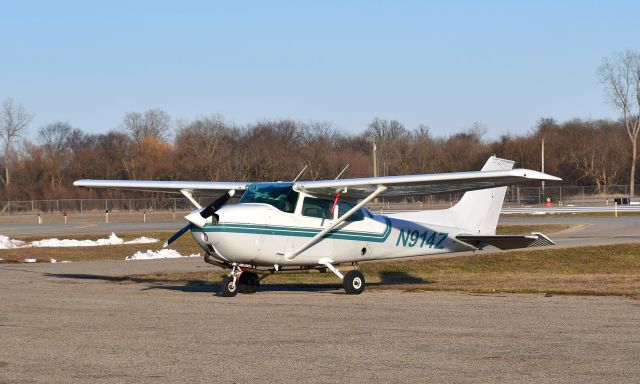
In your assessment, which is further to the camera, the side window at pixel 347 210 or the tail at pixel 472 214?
the tail at pixel 472 214

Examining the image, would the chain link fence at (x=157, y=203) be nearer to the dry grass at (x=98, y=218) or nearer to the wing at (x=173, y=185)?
the dry grass at (x=98, y=218)

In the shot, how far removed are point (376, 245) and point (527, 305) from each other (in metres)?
4.34

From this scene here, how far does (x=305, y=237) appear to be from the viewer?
1719 centimetres

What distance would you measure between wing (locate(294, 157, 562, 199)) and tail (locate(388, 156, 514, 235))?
4.79 feet

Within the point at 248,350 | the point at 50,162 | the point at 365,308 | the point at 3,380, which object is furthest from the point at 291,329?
the point at 50,162

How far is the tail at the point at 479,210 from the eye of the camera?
20.1m

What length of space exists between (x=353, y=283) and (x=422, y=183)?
2.22m

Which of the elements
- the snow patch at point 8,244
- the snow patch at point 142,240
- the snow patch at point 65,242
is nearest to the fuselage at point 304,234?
the snow patch at point 65,242

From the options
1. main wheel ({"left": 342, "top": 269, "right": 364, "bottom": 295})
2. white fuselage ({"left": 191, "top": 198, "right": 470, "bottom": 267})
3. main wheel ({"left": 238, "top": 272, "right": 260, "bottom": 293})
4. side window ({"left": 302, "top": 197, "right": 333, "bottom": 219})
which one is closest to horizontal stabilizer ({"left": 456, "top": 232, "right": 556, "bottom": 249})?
white fuselage ({"left": 191, "top": 198, "right": 470, "bottom": 267})

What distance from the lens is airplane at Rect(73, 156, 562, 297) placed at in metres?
16.2

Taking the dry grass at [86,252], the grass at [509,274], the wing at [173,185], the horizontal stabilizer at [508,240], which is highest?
the wing at [173,185]

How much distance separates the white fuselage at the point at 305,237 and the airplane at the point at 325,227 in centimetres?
2

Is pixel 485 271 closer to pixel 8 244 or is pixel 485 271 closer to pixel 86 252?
pixel 86 252

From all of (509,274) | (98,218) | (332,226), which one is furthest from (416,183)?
(98,218)
